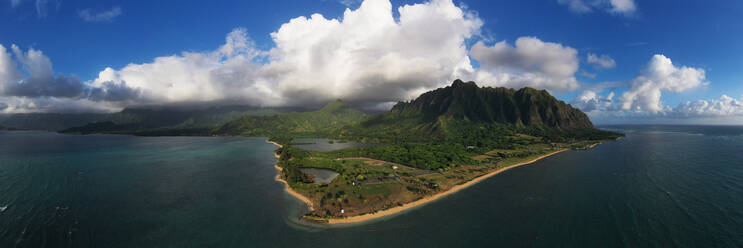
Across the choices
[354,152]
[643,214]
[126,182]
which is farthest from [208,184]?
[643,214]

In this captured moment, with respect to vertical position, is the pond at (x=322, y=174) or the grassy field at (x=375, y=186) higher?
the grassy field at (x=375, y=186)

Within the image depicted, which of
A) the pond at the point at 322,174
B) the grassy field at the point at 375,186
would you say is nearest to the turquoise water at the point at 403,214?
the grassy field at the point at 375,186

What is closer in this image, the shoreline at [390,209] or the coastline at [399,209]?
the coastline at [399,209]

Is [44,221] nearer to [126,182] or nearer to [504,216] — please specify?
[126,182]

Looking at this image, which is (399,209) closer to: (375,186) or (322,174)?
(375,186)

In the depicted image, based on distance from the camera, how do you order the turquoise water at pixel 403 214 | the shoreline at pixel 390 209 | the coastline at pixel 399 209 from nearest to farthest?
the turquoise water at pixel 403 214
the coastline at pixel 399 209
the shoreline at pixel 390 209

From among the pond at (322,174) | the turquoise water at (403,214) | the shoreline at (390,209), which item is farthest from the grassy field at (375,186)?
the turquoise water at (403,214)

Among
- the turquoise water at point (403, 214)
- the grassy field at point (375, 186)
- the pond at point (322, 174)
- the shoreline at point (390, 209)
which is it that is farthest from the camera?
the pond at point (322, 174)

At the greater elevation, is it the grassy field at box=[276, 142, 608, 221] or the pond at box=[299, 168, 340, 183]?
the grassy field at box=[276, 142, 608, 221]

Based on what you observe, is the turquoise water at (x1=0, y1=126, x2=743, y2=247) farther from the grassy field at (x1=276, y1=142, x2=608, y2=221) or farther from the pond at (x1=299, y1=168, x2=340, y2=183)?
the pond at (x1=299, y1=168, x2=340, y2=183)

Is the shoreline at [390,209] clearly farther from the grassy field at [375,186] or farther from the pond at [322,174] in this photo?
the pond at [322,174]

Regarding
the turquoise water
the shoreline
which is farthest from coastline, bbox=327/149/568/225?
the turquoise water

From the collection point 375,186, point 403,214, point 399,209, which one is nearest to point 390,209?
point 399,209
